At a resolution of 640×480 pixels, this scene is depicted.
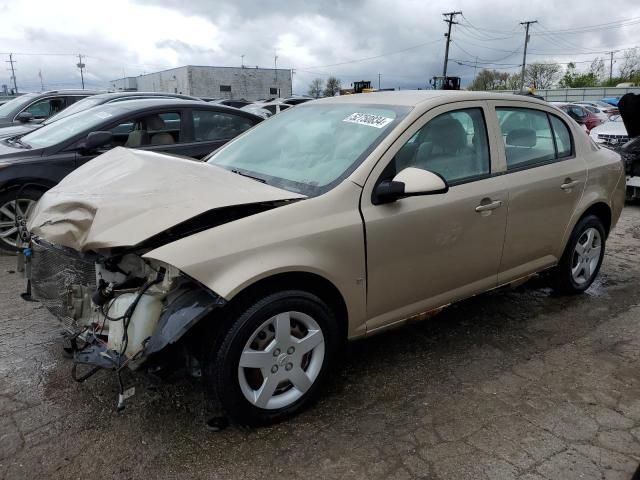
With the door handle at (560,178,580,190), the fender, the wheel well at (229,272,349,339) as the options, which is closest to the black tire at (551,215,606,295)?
the door handle at (560,178,580,190)

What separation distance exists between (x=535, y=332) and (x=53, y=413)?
3212mm

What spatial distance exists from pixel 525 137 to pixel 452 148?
2.82ft

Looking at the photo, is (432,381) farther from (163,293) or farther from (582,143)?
(582,143)

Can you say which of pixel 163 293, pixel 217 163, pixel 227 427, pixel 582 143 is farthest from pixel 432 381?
pixel 582 143

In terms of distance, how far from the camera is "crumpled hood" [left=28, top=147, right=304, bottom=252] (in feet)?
Result: 8.09

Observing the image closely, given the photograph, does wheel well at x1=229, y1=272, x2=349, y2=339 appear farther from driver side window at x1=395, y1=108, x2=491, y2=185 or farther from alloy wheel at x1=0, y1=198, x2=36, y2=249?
alloy wheel at x1=0, y1=198, x2=36, y2=249

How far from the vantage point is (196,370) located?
2.51m

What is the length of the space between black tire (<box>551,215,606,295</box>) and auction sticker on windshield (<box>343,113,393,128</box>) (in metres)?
2.05

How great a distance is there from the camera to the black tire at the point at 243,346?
242 centimetres

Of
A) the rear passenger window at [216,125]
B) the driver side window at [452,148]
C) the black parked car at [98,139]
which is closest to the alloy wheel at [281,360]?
the driver side window at [452,148]

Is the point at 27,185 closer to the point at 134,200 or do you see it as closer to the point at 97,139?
the point at 97,139

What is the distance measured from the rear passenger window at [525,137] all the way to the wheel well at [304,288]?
1632 mm

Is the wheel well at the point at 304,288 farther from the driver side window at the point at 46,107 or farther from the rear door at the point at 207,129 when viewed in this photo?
the driver side window at the point at 46,107

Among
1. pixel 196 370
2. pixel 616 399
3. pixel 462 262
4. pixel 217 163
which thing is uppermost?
pixel 217 163
